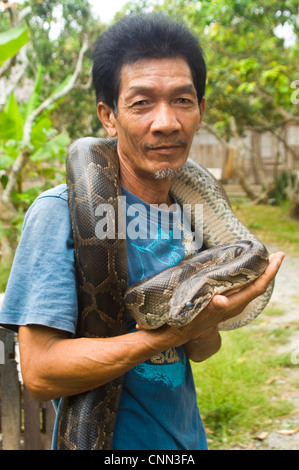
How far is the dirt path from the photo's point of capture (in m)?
4.31

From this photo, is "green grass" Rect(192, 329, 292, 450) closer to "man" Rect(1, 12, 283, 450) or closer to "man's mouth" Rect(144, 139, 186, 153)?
"man" Rect(1, 12, 283, 450)

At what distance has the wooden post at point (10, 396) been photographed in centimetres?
332

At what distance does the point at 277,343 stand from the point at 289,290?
226 cm

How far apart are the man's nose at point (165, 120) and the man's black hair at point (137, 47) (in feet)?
0.66

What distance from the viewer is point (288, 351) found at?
6.00 meters

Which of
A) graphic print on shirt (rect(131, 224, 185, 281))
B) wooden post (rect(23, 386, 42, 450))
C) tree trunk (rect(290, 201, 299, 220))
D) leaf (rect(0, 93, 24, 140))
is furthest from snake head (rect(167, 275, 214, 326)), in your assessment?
tree trunk (rect(290, 201, 299, 220))

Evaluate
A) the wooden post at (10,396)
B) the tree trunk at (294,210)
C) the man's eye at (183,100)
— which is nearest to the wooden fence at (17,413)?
the wooden post at (10,396)

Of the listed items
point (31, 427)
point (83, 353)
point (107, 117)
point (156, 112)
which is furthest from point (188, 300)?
point (31, 427)

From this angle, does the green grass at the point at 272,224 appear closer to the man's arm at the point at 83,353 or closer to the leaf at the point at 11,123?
the leaf at the point at 11,123

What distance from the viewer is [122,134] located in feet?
6.53

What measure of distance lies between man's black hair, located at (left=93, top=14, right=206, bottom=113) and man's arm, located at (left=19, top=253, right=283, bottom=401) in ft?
3.03

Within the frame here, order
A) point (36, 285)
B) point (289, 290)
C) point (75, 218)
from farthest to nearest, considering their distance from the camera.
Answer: point (289, 290) < point (75, 218) < point (36, 285)

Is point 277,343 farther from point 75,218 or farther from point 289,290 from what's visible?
point 75,218
